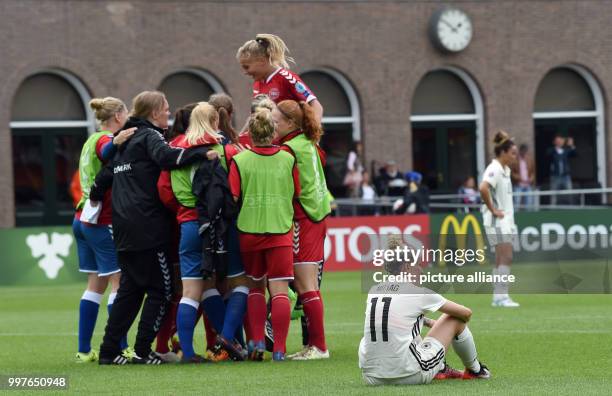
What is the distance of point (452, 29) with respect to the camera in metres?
37.4

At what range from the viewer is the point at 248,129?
452 inches

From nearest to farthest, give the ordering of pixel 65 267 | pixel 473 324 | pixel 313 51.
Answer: pixel 473 324
pixel 65 267
pixel 313 51

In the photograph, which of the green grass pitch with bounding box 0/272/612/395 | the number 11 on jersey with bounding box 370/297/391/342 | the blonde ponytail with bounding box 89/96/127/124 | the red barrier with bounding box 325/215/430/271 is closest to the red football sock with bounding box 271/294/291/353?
the green grass pitch with bounding box 0/272/612/395

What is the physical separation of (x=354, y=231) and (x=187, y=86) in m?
10.3

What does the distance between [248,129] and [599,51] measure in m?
28.7

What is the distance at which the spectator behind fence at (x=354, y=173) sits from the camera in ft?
108

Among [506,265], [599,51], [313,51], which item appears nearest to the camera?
[506,265]

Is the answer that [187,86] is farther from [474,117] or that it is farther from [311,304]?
[311,304]

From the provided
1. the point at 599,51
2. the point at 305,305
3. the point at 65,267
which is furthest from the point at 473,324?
Result: the point at 599,51

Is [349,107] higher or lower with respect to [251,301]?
higher

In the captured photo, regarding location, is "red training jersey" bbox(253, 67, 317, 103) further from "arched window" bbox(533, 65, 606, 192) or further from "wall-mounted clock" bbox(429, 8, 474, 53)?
"arched window" bbox(533, 65, 606, 192)

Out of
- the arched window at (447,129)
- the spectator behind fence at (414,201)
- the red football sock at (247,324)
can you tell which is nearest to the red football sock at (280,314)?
the red football sock at (247,324)

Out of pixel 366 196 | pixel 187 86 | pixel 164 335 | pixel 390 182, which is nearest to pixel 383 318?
pixel 164 335

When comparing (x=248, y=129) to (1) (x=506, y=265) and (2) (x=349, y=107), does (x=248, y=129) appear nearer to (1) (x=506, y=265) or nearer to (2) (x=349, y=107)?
(1) (x=506, y=265)
